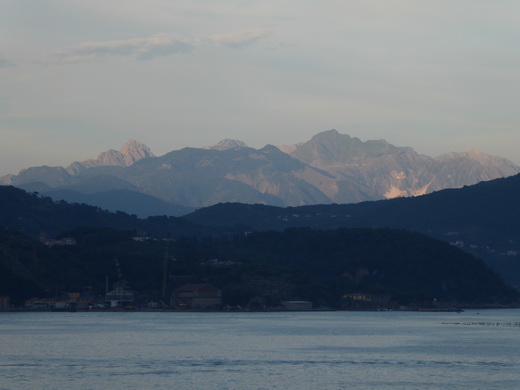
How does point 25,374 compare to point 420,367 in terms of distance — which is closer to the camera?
point 25,374

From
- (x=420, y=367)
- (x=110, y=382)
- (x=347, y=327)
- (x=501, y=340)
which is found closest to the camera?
(x=110, y=382)

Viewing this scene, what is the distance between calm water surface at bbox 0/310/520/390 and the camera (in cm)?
9731

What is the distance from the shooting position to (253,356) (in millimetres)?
119500

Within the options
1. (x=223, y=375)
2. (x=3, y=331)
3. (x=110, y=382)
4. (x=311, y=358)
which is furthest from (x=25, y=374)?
(x=3, y=331)

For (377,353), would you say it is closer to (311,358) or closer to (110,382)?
(311,358)

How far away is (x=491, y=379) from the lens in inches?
3976

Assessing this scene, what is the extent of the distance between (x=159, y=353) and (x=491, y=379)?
36574 millimetres

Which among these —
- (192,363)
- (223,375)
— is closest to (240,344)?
(192,363)

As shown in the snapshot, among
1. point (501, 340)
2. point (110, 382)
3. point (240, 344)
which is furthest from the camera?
point (501, 340)

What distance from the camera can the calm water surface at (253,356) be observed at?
97312 mm

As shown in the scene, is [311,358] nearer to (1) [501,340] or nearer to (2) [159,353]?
(2) [159,353]

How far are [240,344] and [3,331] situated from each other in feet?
119

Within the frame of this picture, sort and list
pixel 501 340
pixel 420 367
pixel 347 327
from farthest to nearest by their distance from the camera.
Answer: pixel 347 327
pixel 501 340
pixel 420 367

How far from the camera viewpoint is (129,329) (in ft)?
534
